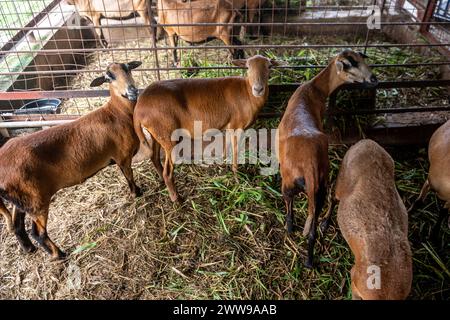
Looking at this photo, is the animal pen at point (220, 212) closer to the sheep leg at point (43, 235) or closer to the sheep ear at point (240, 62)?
the sheep leg at point (43, 235)

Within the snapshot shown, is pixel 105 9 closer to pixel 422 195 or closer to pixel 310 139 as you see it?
pixel 310 139

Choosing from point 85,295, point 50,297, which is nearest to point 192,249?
point 85,295

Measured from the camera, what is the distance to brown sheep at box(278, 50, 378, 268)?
3361 millimetres

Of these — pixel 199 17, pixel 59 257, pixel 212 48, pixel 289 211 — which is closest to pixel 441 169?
pixel 289 211

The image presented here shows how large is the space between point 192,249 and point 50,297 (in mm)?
1463

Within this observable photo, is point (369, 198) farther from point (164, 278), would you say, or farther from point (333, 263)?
point (164, 278)

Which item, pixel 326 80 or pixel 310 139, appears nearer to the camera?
pixel 310 139

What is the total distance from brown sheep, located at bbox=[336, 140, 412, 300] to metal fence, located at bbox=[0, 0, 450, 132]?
158 cm

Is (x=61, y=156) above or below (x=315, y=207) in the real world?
above

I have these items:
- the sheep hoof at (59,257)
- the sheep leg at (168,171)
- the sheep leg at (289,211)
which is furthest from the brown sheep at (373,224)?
the sheep hoof at (59,257)

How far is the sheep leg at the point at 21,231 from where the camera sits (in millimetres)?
3771

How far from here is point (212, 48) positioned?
4.91 meters

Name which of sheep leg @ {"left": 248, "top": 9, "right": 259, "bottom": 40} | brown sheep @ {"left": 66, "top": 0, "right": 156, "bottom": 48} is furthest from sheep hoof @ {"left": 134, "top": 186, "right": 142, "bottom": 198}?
brown sheep @ {"left": 66, "top": 0, "right": 156, "bottom": 48}

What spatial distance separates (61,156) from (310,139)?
251 cm
